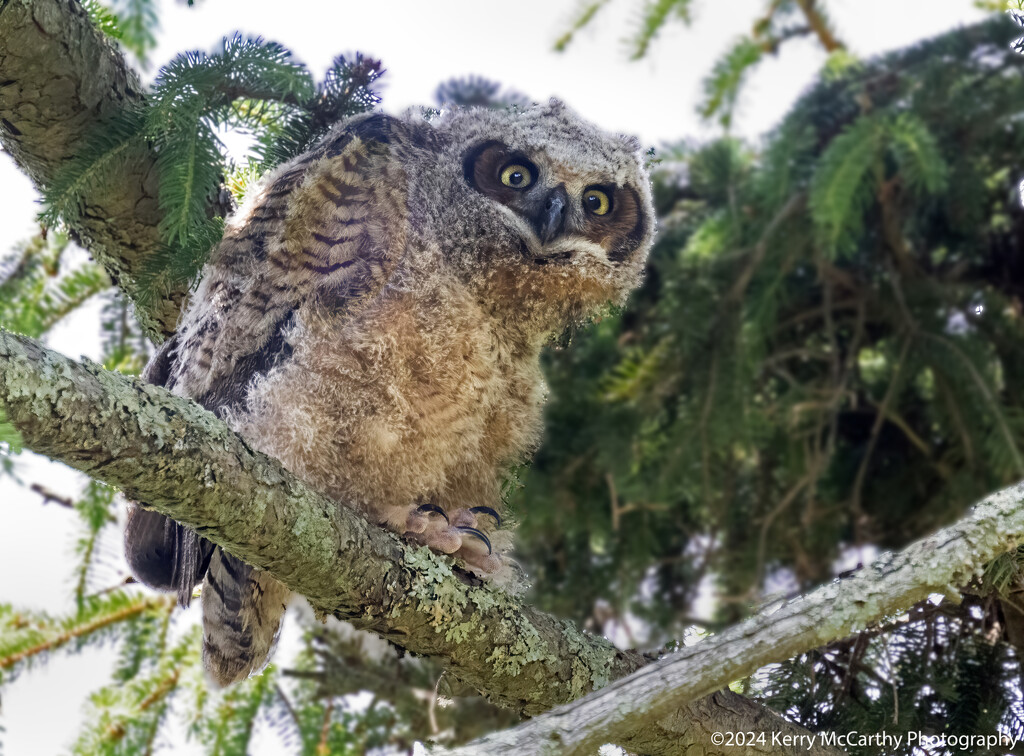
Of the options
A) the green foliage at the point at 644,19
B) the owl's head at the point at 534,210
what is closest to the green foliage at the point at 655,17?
the green foliage at the point at 644,19

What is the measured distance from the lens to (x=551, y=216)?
74.9 inches

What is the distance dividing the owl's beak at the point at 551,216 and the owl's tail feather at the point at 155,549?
0.87 metres

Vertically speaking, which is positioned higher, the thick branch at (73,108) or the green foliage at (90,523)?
the thick branch at (73,108)

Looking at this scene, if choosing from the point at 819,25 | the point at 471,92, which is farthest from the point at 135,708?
the point at 819,25

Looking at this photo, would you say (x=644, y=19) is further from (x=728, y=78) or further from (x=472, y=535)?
(x=472, y=535)

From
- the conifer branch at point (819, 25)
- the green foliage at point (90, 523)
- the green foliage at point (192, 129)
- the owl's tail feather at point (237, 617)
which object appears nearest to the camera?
the green foliage at point (192, 129)

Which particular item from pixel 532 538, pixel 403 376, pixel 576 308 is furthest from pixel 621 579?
pixel 403 376

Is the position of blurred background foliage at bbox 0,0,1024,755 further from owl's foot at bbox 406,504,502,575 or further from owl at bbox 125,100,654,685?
owl at bbox 125,100,654,685

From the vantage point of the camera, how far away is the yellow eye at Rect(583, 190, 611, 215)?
2.02 meters

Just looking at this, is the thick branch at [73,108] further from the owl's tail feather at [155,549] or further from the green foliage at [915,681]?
the green foliage at [915,681]

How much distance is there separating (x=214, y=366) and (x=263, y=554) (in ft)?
1.64

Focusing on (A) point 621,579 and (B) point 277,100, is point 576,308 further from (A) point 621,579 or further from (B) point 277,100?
(A) point 621,579

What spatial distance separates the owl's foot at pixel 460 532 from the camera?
1.70 metres

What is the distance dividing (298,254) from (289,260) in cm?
2
